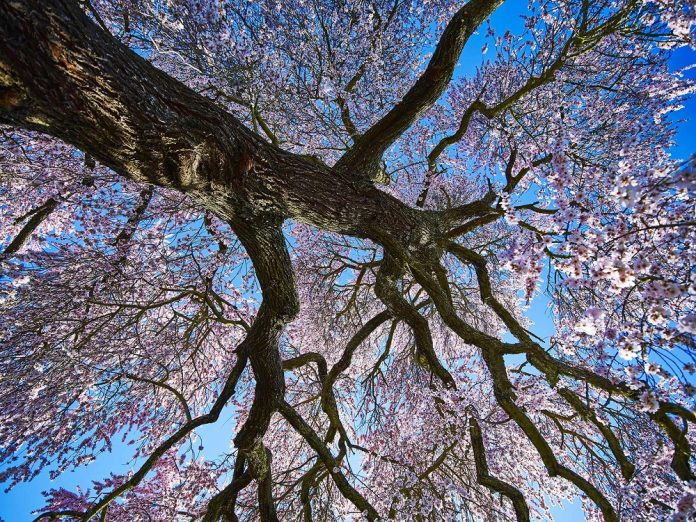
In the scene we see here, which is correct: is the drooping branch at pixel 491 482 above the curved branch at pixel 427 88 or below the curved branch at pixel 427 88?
below

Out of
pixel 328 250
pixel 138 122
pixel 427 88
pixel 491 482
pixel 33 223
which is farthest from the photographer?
pixel 328 250

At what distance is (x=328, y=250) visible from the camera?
6.27 metres

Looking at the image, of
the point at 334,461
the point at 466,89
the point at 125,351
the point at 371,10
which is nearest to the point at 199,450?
the point at 125,351

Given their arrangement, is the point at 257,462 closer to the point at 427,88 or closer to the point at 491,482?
the point at 491,482

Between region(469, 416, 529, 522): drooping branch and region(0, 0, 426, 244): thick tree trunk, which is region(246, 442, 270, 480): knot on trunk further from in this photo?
region(0, 0, 426, 244): thick tree trunk

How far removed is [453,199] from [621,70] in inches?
147

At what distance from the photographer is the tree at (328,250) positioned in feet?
5.86

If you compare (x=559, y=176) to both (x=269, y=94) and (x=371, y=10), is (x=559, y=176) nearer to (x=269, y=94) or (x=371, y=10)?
(x=269, y=94)

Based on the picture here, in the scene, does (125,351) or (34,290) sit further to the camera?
(125,351)

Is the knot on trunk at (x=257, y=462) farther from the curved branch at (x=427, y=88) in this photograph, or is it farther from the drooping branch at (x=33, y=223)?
the drooping branch at (x=33, y=223)

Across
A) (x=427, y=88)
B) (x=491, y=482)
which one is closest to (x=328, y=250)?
(x=427, y=88)

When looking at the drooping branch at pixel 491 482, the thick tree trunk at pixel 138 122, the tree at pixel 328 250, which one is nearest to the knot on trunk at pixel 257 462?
the tree at pixel 328 250

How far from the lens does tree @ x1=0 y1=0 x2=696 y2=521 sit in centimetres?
179

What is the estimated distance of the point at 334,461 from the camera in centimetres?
346
